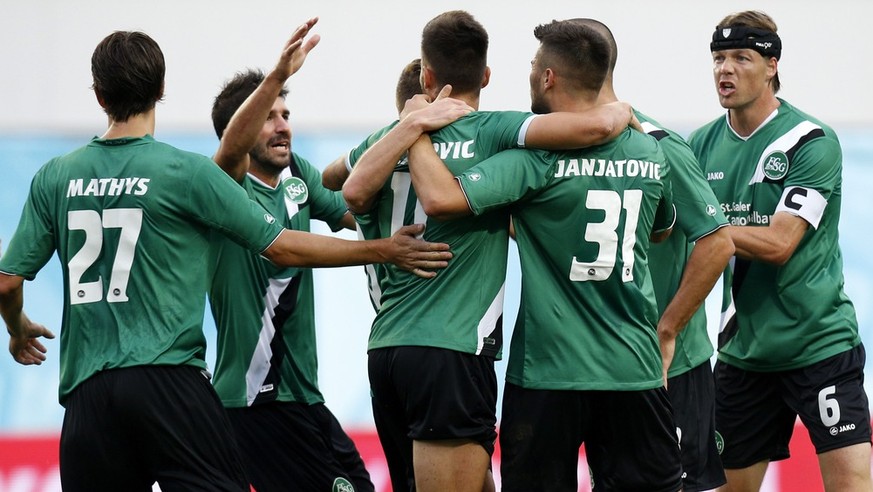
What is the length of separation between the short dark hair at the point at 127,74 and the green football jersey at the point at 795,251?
3.01 m

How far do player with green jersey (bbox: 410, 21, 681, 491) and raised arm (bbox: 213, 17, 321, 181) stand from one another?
0.83 m

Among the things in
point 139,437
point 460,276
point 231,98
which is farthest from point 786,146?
point 139,437

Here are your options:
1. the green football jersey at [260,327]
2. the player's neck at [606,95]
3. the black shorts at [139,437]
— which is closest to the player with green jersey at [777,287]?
the player's neck at [606,95]

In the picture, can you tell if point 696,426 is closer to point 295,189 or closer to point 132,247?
point 295,189

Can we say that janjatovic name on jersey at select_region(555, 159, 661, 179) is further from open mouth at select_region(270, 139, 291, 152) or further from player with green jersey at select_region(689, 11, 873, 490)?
open mouth at select_region(270, 139, 291, 152)

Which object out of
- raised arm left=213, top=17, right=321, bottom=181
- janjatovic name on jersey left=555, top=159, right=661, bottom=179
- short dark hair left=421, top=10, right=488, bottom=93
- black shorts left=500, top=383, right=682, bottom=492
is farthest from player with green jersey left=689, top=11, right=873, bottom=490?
raised arm left=213, top=17, right=321, bottom=181

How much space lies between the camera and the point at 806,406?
20.4ft

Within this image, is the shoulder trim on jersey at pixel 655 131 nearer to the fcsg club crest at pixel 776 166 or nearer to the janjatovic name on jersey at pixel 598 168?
the janjatovic name on jersey at pixel 598 168

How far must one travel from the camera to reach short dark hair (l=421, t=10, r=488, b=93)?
502 centimetres

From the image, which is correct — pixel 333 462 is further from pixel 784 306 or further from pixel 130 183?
pixel 784 306

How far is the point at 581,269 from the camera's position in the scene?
16.0 feet

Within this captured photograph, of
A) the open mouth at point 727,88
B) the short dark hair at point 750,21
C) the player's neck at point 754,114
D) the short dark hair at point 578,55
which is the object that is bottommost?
the player's neck at point 754,114

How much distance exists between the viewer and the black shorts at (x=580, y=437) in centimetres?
488

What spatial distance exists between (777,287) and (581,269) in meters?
1.82
